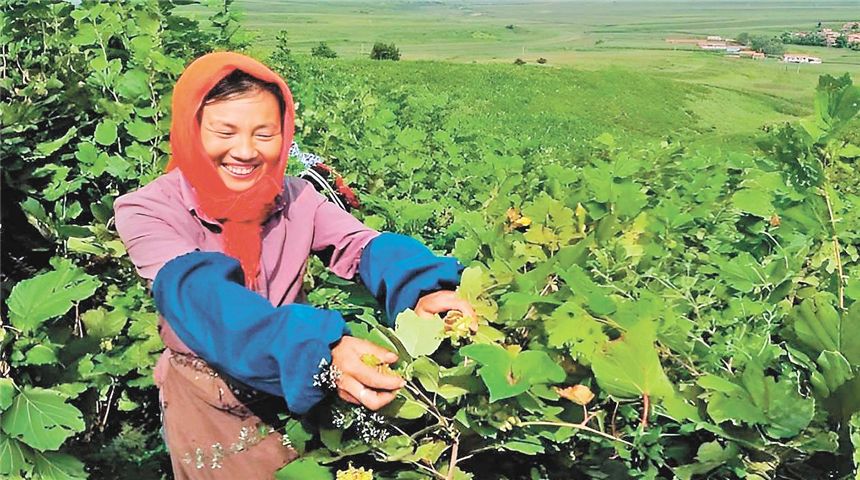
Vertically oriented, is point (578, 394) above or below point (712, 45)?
above

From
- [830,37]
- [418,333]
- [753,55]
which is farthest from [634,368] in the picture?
[753,55]

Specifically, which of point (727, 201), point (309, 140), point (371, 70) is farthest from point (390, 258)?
point (371, 70)

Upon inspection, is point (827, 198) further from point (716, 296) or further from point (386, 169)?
point (386, 169)

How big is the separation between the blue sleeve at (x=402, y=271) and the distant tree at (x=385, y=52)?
34074mm

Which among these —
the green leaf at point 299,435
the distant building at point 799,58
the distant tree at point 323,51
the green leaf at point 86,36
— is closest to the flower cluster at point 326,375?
the green leaf at point 299,435

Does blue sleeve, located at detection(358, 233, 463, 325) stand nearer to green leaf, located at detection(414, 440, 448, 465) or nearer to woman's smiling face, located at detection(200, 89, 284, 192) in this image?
woman's smiling face, located at detection(200, 89, 284, 192)

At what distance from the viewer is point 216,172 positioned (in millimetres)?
1611

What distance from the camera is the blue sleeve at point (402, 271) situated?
1.48m

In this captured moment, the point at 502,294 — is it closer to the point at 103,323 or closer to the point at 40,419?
the point at 40,419

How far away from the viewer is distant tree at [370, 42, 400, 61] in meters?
35.2

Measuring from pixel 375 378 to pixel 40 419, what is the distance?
61cm

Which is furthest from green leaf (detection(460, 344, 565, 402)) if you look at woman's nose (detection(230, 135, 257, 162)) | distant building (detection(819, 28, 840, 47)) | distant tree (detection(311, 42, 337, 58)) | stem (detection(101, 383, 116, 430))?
distant building (detection(819, 28, 840, 47))

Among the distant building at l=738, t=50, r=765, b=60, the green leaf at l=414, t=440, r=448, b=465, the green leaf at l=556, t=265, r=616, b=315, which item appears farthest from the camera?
the distant building at l=738, t=50, r=765, b=60

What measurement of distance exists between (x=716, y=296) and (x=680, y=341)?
0.40 metres
